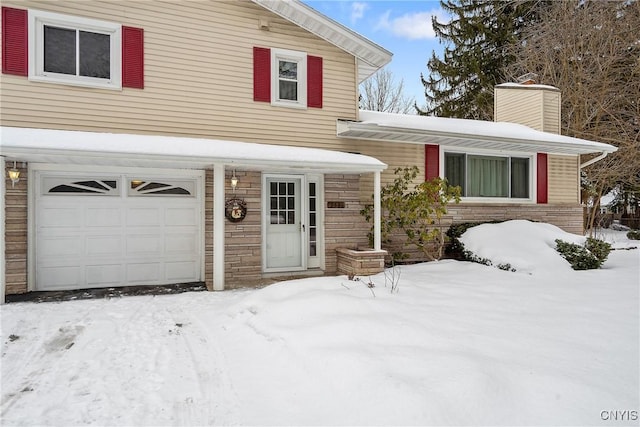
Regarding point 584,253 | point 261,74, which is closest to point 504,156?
point 584,253

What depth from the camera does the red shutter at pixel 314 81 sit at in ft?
25.9

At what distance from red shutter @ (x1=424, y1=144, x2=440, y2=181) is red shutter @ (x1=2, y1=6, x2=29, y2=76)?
788 cm

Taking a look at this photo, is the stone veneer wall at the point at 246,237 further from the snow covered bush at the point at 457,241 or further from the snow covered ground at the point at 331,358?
the snow covered bush at the point at 457,241

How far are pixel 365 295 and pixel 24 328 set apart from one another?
4.23 m

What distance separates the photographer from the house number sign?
7160 mm

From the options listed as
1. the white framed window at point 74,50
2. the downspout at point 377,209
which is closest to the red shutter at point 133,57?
the white framed window at point 74,50

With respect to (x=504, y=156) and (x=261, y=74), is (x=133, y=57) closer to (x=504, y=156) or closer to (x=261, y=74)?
(x=261, y=74)

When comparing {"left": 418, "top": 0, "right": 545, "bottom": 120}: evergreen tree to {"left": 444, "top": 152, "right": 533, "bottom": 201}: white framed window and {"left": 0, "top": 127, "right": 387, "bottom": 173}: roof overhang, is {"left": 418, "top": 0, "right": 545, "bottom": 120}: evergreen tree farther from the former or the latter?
{"left": 0, "top": 127, "right": 387, "bottom": 173}: roof overhang

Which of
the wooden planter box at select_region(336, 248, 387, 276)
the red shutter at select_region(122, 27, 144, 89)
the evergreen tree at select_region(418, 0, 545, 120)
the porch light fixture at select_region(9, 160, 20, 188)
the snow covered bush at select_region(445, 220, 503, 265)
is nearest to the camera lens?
the porch light fixture at select_region(9, 160, 20, 188)

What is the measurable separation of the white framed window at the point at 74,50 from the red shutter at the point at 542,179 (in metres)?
9.96

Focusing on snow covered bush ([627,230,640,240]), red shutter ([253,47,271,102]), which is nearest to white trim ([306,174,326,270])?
red shutter ([253,47,271,102])

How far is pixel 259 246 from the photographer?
7469 millimetres

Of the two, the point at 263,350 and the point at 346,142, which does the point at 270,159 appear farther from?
the point at 263,350

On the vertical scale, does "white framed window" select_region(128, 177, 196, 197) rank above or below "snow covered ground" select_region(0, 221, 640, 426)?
above
